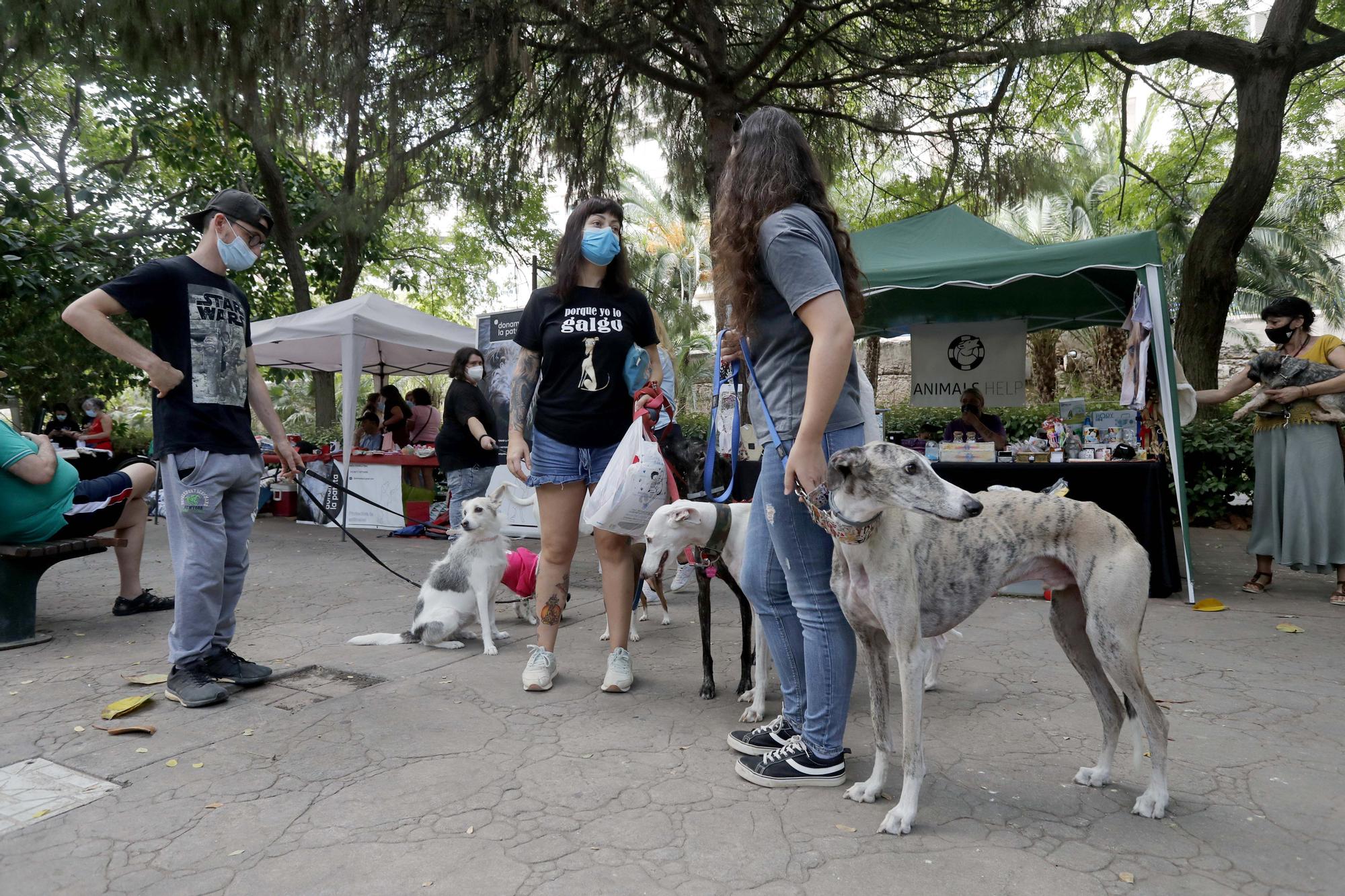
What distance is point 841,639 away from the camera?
2.55 metres

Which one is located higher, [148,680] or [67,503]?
[67,503]

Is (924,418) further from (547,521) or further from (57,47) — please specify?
(57,47)

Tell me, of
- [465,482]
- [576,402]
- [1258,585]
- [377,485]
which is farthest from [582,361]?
[377,485]

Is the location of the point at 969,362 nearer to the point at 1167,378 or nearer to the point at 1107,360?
the point at 1167,378

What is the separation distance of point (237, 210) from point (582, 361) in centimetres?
170

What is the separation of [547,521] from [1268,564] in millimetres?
5392

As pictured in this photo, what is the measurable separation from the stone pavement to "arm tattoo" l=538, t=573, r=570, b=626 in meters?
0.32

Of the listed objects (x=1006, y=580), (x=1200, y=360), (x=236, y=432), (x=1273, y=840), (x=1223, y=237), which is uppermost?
(x=1223, y=237)

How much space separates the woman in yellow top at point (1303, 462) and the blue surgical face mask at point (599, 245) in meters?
4.23

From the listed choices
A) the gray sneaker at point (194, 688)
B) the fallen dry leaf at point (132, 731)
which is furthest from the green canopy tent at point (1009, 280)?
the fallen dry leaf at point (132, 731)

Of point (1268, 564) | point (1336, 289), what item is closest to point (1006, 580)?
point (1268, 564)

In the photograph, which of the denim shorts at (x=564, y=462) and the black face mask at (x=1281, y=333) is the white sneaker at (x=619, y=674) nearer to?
the denim shorts at (x=564, y=462)

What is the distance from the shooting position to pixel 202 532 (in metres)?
3.48

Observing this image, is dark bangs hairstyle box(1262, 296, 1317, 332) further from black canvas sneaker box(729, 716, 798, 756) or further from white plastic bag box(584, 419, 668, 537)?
black canvas sneaker box(729, 716, 798, 756)
